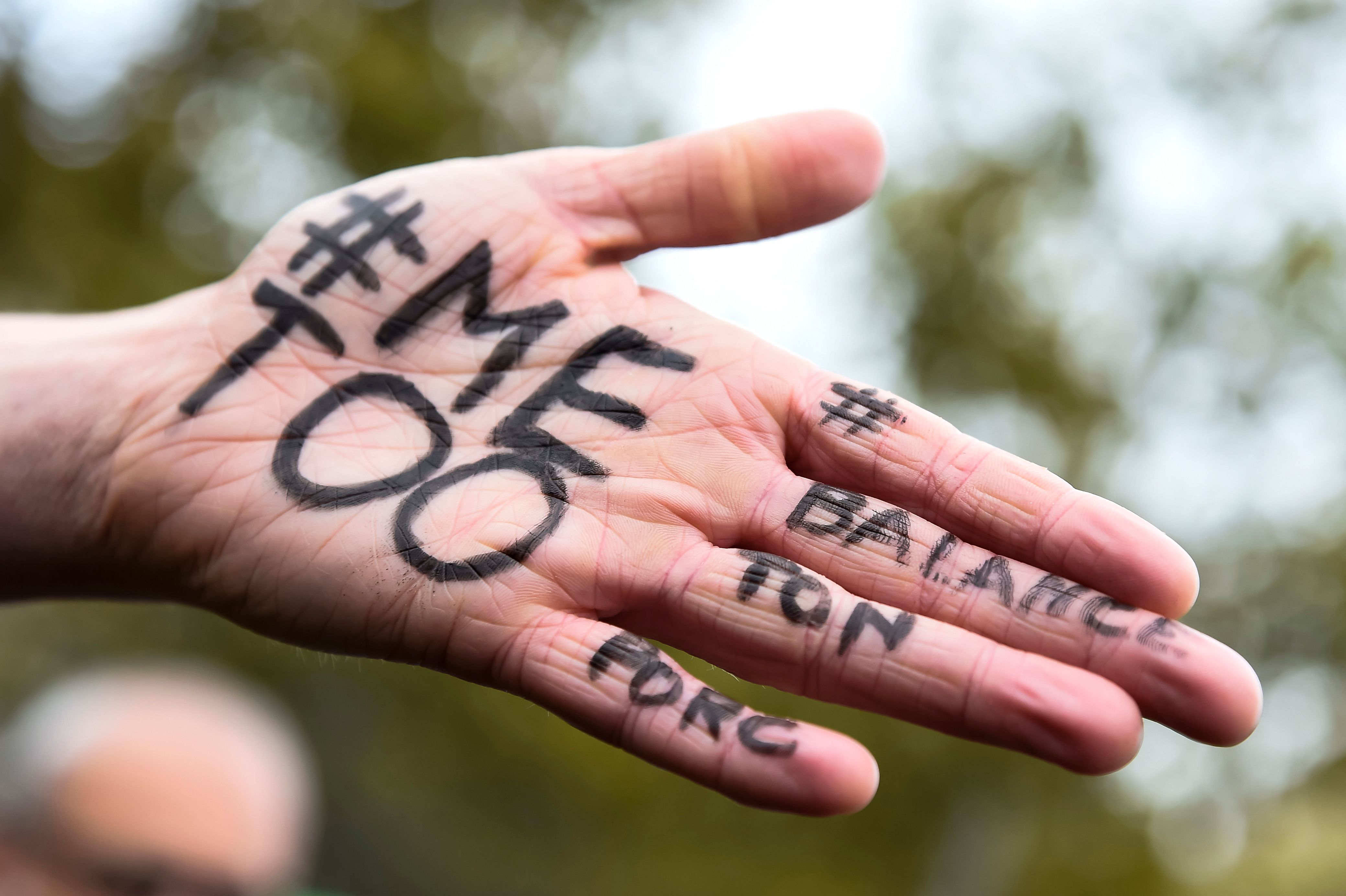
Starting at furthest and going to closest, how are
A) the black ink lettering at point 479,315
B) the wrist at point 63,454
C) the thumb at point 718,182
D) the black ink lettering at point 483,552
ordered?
the thumb at point 718,182, the black ink lettering at point 479,315, the wrist at point 63,454, the black ink lettering at point 483,552

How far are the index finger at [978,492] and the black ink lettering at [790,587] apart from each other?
488 mm

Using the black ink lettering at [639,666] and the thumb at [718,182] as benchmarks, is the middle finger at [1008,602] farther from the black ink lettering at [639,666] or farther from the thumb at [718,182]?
the thumb at [718,182]

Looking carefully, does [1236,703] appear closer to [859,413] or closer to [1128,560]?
[1128,560]

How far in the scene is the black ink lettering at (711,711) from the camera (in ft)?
7.98

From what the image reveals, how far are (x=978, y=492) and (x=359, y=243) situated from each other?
2.57 metres

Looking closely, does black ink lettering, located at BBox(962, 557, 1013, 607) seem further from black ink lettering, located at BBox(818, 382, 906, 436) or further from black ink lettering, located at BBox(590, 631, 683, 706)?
black ink lettering, located at BBox(590, 631, 683, 706)

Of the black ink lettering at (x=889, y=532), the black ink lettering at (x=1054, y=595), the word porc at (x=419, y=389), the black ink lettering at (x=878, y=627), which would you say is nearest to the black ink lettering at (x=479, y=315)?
the word porc at (x=419, y=389)

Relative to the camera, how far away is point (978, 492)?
2.81 meters

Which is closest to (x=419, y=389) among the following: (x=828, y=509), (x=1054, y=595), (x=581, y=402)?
(x=581, y=402)

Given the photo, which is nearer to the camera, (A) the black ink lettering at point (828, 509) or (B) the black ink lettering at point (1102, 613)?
(B) the black ink lettering at point (1102, 613)

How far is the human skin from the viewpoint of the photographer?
246cm

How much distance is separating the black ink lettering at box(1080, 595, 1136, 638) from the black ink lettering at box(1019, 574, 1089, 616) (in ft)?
0.13

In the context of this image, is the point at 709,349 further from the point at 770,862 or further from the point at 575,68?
the point at 770,862

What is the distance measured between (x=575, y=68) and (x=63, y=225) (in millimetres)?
7278
